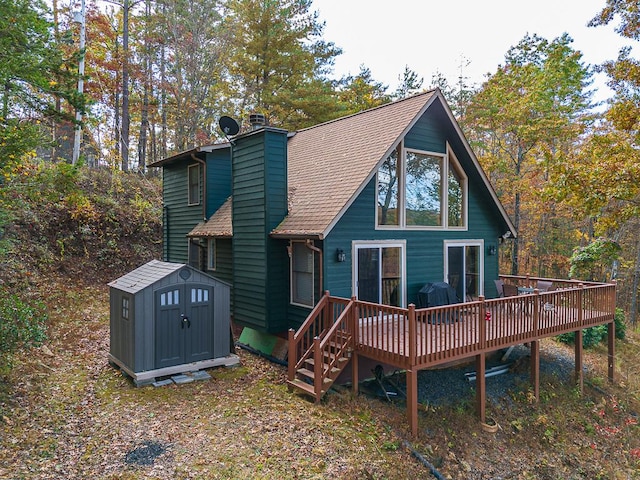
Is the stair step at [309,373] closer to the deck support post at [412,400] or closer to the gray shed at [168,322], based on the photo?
the deck support post at [412,400]

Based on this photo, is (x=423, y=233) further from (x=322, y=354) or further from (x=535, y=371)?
(x=322, y=354)

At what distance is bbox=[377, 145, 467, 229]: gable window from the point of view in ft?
31.3

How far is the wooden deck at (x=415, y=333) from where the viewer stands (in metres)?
6.89

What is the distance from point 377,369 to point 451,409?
5.19 ft

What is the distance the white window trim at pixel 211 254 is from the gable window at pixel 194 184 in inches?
60.8

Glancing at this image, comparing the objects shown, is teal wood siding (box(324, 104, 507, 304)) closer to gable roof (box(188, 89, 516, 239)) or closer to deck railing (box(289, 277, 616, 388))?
gable roof (box(188, 89, 516, 239))

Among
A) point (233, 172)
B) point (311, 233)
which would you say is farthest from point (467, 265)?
point (233, 172)

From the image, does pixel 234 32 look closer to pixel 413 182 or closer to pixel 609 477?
pixel 413 182

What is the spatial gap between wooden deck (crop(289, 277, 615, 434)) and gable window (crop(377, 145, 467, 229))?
2572 mm

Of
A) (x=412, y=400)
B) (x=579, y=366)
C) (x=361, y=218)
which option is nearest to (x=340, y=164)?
(x=361, y=218)

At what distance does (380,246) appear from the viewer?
9281mm

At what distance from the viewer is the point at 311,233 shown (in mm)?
8055

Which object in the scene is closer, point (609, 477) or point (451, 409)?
point (609, 477)

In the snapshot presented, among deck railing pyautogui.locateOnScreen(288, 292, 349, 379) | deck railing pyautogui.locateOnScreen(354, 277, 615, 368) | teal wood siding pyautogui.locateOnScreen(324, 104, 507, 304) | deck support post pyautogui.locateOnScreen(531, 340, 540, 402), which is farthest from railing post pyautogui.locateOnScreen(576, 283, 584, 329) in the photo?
deck railing pyautogui.locateOnScreen(288, 292, 349, 379)
